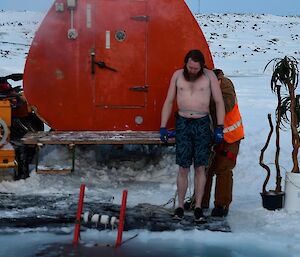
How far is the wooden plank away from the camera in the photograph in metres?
7.41

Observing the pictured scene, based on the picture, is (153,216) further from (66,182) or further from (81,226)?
(66,182)

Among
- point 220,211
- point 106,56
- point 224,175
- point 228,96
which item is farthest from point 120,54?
point 220,211

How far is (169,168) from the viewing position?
858 cm

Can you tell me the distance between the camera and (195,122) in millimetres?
6160

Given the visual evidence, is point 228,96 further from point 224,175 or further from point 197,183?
point 197,183

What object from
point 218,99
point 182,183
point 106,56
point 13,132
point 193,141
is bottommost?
point 182,183

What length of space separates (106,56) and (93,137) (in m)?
1.15

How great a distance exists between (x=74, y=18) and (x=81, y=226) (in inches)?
124

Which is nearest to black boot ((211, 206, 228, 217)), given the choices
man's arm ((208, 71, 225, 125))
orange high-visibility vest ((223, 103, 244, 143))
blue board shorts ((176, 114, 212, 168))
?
blue board shorts ((176, 114, 212, 168))

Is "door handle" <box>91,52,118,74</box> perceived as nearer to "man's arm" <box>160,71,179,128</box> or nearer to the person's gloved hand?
"man's arm" <box>160,71,179,128</box>

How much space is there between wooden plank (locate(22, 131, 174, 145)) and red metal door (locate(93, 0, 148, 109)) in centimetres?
40

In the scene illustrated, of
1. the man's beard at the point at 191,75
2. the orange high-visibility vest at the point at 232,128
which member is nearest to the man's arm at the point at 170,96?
the man's beard at the point at 191,75

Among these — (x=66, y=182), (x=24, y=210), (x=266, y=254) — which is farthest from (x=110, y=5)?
(x=266, y=254)

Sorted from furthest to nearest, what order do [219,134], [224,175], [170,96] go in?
1. [224,175]
2. [170,96]
3. [219,134]
